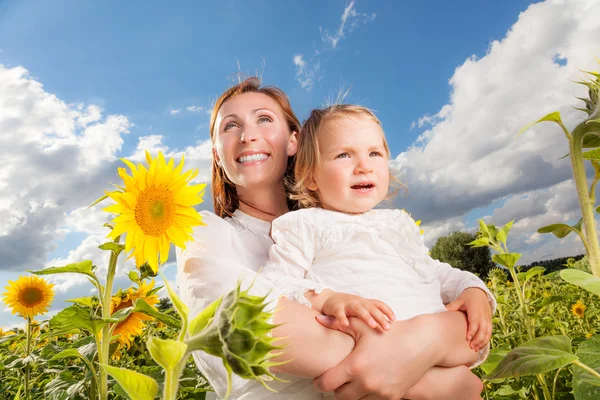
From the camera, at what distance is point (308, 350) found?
4.62 feet

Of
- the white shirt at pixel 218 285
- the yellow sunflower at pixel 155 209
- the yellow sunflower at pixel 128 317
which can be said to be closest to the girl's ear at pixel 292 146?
the white shirt at pixel 218 285

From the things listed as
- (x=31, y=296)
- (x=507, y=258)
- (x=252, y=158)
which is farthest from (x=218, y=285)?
(x=31, y=296)

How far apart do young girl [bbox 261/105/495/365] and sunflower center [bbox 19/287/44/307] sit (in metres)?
2.01

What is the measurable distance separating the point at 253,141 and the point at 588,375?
1.49 m

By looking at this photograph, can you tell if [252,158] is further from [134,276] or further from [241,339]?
[241,339]

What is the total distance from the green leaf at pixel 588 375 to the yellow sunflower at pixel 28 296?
304cm

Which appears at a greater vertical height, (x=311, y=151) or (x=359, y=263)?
(x=311, y=151)

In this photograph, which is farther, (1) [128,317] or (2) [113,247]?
(1) [128,317]

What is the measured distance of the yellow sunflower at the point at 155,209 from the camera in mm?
1585

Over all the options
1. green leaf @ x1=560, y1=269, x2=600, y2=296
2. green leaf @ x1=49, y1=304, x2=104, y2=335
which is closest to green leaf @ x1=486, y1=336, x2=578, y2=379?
green leaf @ x1=560, y1=269, x2=600, y2=296

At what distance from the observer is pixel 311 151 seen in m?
2.08

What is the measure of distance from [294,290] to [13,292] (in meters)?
2.35

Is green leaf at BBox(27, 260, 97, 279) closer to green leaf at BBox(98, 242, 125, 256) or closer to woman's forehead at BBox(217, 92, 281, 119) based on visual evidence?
green leaf at BBox(98, 242, 125, 256)

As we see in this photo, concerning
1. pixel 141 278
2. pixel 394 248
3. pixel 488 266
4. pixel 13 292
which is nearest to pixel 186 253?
pixel 141 278
